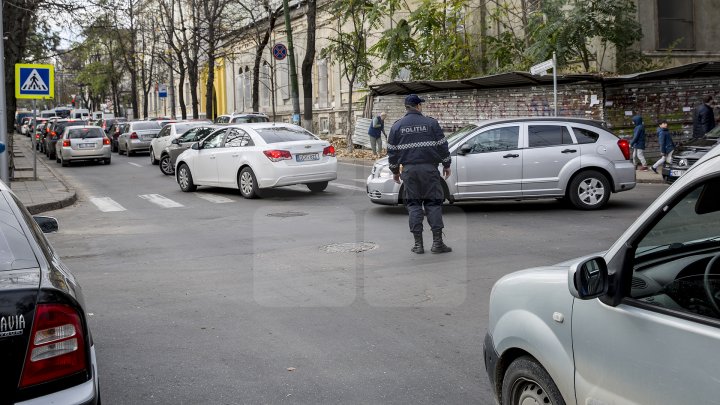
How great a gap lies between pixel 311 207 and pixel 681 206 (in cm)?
1277

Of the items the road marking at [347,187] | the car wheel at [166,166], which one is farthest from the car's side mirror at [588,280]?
the car wheel at [166,166]

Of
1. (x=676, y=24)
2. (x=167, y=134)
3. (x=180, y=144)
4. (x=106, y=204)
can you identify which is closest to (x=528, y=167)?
(x=106, y=204)

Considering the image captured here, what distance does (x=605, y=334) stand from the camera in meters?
3.42

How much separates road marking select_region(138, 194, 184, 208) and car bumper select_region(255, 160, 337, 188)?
6.07ft

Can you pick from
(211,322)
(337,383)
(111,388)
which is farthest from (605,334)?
(211,322)

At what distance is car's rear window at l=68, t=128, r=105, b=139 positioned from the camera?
33031 mm

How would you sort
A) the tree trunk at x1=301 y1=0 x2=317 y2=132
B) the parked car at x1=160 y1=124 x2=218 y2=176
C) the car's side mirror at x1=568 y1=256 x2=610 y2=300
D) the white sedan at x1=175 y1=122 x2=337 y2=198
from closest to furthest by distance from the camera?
1. the car's side mirror at x1=568 y1=256 x2=610 y2=300
2. the white sedan at x1=175 y1=122 x2=337 y2=198
3. the parked car at x1=160 y1=124 x2=218 y2=176
4. the tree trunk at x1=301 y1=0 x2=317 y2=132

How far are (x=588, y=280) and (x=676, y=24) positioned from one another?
28.3 m

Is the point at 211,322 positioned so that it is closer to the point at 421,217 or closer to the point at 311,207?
the point at 421,217

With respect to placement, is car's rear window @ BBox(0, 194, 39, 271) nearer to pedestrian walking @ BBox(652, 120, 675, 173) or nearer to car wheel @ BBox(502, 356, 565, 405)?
car wheel @ BBox(502, 356, 565, 405)

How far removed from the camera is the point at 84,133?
33250 millimetres

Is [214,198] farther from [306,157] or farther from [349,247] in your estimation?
[349,247]

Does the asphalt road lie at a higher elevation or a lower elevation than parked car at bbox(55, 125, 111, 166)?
lower

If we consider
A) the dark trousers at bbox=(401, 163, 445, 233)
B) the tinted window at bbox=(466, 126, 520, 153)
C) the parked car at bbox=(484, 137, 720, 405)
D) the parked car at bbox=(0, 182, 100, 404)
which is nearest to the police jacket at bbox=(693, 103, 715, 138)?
the tinted window at bbox=(466, 126, 520, 153)
